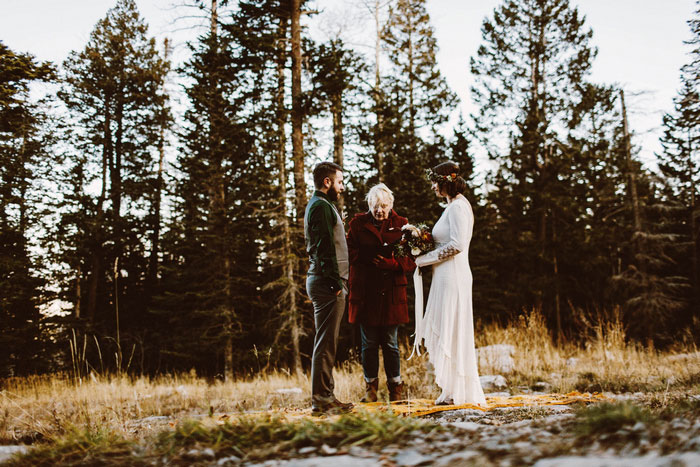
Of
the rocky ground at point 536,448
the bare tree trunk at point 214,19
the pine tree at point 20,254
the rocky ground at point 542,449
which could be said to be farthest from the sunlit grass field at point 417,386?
the bare tree trunk at point 214,19

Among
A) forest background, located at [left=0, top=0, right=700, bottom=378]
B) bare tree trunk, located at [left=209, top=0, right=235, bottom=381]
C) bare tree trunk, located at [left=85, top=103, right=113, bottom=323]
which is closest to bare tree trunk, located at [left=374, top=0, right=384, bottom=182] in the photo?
forest background, located at [left=0, top=0, right=700, bottom=378]

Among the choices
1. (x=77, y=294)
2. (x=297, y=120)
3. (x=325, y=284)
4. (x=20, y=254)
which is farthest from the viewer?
(x=77, y=294)

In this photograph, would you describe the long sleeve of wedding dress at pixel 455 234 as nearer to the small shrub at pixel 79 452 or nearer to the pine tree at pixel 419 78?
the small shrub at pixel 79 452

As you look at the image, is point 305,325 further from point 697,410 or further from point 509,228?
point 697,410

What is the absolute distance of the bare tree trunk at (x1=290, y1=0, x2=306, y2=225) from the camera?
44.0 ft

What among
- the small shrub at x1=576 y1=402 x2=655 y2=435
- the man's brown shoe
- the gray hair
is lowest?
the man's brown shoe

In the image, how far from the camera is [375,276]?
5.08m

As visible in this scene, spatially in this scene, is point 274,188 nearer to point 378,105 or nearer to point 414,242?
point 378,105

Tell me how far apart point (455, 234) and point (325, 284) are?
147cm

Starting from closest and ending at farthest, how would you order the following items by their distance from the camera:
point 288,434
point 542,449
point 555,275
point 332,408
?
point 542,449, point 288,434, point 332,408, point 555,275

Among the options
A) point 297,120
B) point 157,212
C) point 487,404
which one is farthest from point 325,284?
point 157,212

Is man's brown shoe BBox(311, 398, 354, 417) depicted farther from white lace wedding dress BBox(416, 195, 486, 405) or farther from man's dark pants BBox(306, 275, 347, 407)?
white lace wedding dress BBox(416, 195, 486, 405)

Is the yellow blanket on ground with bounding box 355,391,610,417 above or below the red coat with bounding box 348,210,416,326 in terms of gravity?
below

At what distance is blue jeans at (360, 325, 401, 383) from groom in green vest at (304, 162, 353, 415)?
75 centimetres
